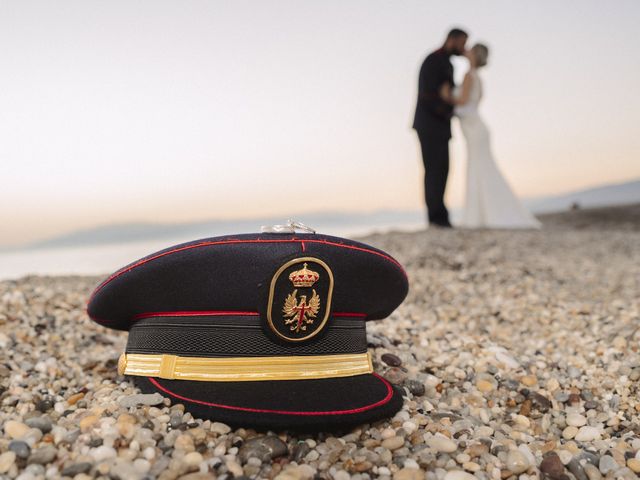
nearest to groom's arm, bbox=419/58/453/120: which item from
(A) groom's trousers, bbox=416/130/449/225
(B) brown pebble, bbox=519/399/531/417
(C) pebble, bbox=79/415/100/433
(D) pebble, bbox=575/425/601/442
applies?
(A) groom's trousers, bbox=416/130/449/225

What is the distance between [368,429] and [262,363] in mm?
471

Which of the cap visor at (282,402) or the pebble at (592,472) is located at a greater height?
the cap visor at (282,402)

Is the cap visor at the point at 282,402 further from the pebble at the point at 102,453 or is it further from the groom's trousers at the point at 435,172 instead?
the groom's trousers at the point at 435,172

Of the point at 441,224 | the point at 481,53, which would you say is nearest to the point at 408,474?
the point at 441,224

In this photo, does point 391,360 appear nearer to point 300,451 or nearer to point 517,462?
point 517,462

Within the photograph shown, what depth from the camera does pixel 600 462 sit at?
2047 millimetres

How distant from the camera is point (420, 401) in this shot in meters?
2.35

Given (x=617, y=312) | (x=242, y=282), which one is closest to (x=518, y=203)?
(x=617, y=312)

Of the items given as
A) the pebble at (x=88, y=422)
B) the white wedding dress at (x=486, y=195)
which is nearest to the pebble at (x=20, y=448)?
the pebble at (x=88, y=422)

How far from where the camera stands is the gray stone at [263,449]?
1.73 m

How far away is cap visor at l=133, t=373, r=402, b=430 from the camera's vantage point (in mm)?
1792

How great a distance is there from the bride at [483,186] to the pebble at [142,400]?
26.0 feet

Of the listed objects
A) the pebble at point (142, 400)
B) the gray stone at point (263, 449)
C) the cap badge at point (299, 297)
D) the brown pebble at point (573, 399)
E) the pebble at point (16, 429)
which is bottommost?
the brown pebble at point (573, 399)

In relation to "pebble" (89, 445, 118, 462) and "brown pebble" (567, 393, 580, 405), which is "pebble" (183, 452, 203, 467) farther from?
"brown pebble" (567, 393, 580, 405)
